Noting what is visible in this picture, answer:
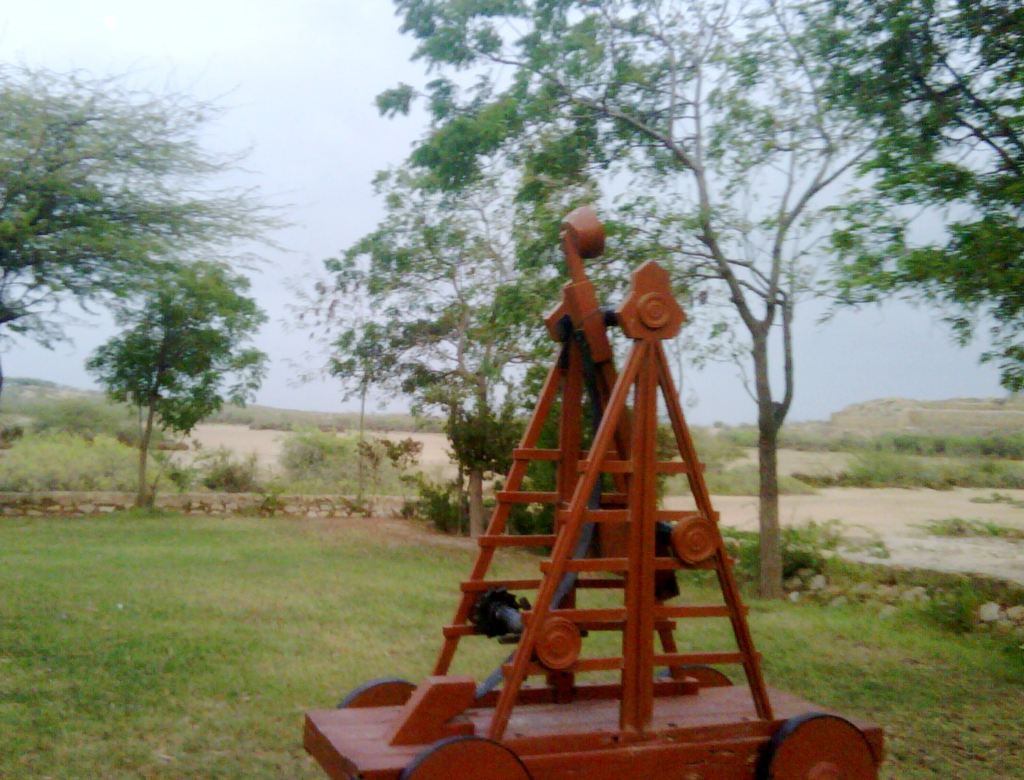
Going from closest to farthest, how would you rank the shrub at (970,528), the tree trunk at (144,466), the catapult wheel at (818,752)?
the catapult wheel at (818,752), the shrub at (970,528), the tree trunk at (144,466)

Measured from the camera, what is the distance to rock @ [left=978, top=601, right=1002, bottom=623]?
7.36 m

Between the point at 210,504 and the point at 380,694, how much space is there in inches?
449

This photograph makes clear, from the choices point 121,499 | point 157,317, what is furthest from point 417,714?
point 121,499

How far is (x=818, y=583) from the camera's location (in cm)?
914

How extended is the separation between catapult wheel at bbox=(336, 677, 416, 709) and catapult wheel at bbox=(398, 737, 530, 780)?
2.66 ft

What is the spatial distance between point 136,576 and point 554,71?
19.6ft

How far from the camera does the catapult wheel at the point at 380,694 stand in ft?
11.1

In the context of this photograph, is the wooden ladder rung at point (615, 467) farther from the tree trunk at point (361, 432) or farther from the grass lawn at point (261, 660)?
the tree trunk at point (361, 432)

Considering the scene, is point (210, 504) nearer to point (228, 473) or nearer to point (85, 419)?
point (228, 473)

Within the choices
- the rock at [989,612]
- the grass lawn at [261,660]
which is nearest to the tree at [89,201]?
the grass lawn at [261,660]

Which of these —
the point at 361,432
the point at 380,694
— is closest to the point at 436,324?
the point at 361,432

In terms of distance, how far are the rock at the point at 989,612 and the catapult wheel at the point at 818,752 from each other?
199 inches

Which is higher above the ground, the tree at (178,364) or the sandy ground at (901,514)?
the tree at (178,364)

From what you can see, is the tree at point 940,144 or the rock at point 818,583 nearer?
the tree at point 940,144
